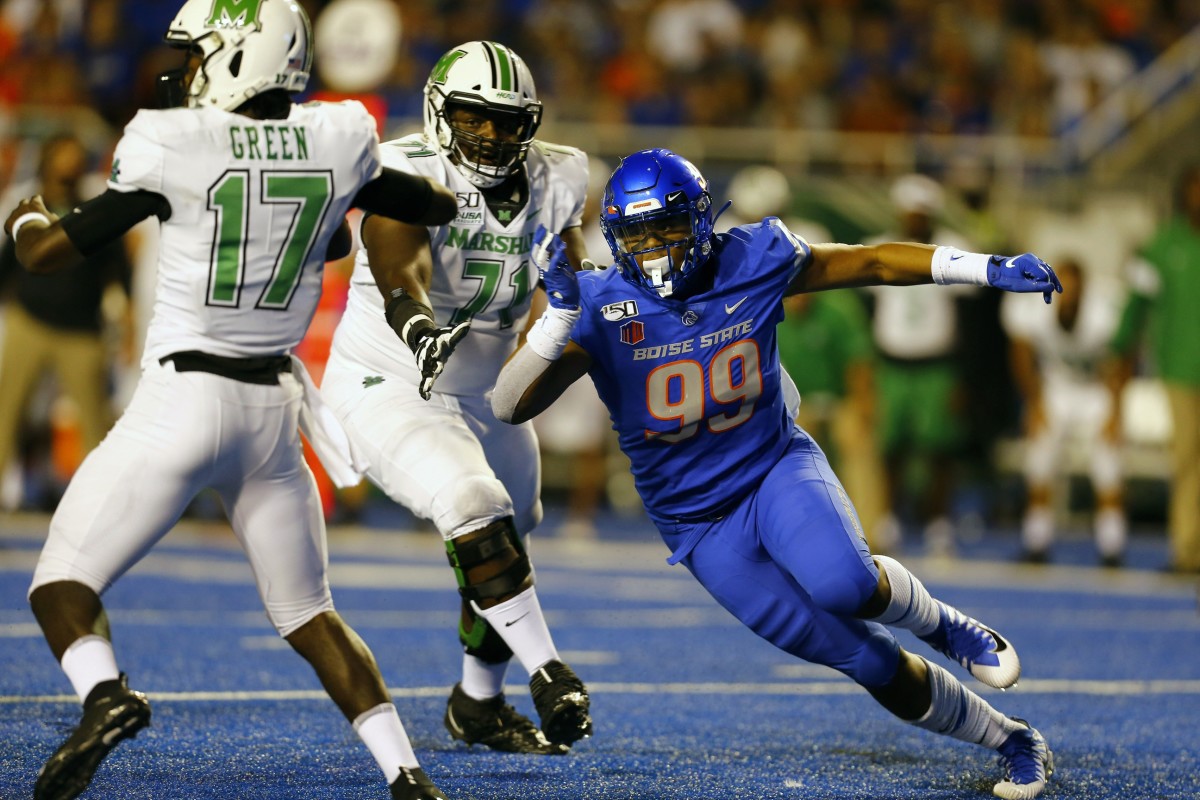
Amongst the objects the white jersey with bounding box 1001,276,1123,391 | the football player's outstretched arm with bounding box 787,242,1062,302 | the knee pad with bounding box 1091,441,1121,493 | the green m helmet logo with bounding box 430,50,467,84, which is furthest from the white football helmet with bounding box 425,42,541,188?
the knee pad with bounding box 1091,441,1121,493

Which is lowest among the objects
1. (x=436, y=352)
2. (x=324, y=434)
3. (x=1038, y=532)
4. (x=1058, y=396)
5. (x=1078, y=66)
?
(x=1038, y=532)

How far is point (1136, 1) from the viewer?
17.2 meters

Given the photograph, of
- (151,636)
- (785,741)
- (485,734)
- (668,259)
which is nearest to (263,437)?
(668,259)

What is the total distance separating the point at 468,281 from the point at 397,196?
70cm

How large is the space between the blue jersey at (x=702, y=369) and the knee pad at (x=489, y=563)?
0.45 meters

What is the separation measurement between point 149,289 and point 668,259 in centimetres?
859

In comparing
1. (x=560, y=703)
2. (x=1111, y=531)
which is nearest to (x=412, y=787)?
(x=560, y=703)

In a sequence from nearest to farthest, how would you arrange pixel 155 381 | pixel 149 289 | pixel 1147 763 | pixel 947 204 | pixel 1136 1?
pixel 155 381
pixel 1147 763
pixel 149 289
pixel 947 204
pixel 1136 1

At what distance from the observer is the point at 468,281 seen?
503 centimetres

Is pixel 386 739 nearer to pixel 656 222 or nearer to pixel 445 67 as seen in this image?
pixel 656 222

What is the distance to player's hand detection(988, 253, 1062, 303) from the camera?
439 cm

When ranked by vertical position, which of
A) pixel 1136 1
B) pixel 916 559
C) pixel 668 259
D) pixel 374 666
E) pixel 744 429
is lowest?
pixel 916 559

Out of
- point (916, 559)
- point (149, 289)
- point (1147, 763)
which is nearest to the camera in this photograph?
point (1147, 763)

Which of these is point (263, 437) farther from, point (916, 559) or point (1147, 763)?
point (916, 559)
